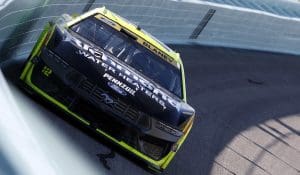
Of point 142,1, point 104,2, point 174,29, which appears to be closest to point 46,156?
point 104,2

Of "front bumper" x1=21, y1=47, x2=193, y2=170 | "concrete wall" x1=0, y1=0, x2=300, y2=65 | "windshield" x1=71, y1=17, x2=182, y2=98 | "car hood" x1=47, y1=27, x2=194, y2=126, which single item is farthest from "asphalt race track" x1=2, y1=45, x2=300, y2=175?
"windshield" x1=71, y1=17, x2=182, y2=98

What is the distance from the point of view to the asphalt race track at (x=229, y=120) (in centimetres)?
778

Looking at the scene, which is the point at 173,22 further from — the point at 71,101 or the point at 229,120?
the point at 71,101

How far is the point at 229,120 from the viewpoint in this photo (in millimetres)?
13055

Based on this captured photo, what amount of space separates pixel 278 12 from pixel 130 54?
21.0 m

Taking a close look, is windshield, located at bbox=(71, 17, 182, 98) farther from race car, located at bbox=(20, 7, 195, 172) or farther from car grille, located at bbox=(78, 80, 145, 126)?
car grille, located at bbox=(78, 80, 145, 126)

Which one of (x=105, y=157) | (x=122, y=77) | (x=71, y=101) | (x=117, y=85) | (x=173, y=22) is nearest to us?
(x=71, y=101)

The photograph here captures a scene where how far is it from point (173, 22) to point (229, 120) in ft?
16.8

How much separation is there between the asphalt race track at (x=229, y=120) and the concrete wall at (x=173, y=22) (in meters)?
0.42

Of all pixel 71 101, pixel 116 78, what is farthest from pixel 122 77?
pixel 71 101

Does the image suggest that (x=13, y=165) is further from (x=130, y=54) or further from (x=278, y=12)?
(x=278, y=12)

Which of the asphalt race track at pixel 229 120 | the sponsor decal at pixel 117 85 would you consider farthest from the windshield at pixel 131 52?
the asphalt race track at pixel 229 120

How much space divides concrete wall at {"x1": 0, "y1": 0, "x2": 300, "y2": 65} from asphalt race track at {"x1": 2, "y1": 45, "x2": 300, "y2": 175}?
42 cm

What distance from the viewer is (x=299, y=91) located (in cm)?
2067
